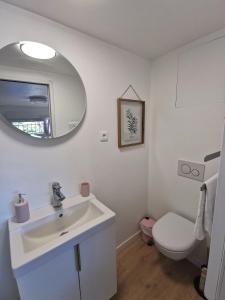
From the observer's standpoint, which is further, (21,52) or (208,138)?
(208,138)

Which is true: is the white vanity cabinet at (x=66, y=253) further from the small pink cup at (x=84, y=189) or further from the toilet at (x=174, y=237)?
the toilet at (x=174, y=237)

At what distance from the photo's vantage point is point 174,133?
1.63 metres

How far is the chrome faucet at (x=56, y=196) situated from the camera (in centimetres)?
114

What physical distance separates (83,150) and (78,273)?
87cm

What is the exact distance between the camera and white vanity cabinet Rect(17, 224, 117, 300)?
0.80 metres

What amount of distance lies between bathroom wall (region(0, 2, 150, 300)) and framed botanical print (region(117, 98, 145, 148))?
7cm

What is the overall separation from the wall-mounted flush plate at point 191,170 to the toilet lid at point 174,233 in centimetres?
47

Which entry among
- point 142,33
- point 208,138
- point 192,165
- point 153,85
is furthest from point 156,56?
point 192,165

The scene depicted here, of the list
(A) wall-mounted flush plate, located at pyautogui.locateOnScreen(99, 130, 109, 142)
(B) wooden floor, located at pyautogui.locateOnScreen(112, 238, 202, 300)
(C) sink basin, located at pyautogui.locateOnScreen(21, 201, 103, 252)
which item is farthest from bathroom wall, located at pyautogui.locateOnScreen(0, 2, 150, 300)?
(B) wooden floor, located at pyautogui.locateOnScreen(112, 238, 202, 300)

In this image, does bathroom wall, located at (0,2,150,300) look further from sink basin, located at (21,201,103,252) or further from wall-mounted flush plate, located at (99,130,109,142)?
sink basin, located at (21,201,103,252)

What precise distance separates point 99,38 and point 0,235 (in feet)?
5.57

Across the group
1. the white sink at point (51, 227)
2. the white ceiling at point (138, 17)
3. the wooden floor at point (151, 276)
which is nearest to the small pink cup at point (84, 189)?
the white sink at point (51, 227)

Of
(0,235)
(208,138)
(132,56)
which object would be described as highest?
(132,56)

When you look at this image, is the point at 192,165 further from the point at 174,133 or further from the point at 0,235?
the point at 0,235
